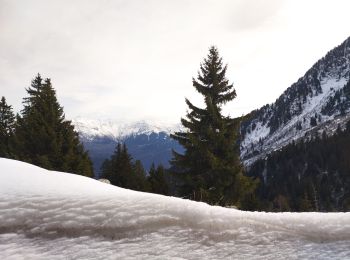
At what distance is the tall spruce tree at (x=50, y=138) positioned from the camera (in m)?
32.7

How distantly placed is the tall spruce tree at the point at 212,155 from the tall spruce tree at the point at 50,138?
10243 mm

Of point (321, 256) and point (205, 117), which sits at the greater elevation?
point (205, 117)

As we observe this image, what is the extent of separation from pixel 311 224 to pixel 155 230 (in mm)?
1804

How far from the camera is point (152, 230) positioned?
443 centimetres

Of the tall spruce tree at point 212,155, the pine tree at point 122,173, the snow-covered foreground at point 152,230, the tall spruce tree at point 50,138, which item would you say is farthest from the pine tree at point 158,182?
the snow-covered foreground at point 152,230

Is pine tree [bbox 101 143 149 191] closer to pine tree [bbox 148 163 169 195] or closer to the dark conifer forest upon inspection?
the dark conifer forest

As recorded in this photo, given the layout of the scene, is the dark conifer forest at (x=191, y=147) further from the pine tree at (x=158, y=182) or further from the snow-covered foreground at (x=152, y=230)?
the snow-covered foreground at (x=152, y=230)

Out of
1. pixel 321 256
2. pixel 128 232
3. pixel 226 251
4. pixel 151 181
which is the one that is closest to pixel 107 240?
pixel 128 232

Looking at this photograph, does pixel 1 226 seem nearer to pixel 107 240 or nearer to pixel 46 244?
pixel 46 244

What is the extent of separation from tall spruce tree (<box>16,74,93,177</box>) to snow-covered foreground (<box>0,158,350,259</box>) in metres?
27.9

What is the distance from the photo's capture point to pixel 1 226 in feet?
15.4

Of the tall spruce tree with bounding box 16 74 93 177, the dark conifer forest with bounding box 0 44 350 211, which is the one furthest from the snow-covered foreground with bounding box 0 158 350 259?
the tall spruce tree with bounding box 16 74 93 177

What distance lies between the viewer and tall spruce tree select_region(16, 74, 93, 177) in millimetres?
32719

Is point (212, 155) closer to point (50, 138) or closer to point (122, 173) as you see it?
point (50, 138)
